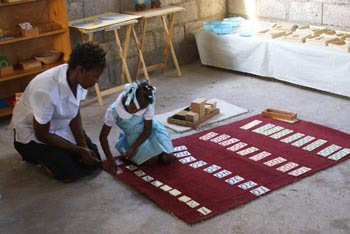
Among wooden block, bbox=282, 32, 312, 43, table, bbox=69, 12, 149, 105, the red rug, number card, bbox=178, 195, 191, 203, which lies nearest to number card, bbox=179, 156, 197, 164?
the red rug

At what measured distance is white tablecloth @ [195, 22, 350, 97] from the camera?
455 cm

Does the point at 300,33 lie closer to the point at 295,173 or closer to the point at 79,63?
the point at 295,173

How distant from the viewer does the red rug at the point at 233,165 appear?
9.91 ft

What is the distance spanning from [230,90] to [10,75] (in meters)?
1.99

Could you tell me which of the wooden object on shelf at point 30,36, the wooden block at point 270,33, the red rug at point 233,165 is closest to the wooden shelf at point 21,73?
the wooden object on shelf at point 30,36

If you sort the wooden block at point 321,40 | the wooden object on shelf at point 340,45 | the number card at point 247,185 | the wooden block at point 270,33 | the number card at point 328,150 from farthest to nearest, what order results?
the wooden block at point 270,33, the wooden block at point 321,40, the wooden object on shelf at point 340,45, the number card at point 328,150, the number card at point 247,185

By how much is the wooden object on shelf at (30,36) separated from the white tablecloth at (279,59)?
1.65 meters

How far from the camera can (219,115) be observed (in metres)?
4.34

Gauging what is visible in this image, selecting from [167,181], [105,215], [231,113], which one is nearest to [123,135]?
[167,181]

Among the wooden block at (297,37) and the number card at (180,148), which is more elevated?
the wooden block at (297,37)

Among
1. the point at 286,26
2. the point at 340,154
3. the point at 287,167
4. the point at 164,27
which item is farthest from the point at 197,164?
the point at 286,26

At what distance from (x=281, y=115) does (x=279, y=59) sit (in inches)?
39.7

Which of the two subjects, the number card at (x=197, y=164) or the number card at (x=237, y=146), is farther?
the number card at (x=237, y=146)

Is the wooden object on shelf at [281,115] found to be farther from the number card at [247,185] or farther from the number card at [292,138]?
the number card at [247,185]
